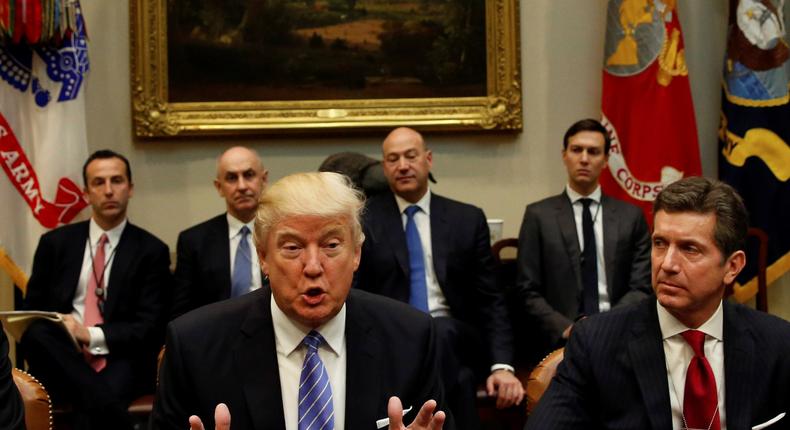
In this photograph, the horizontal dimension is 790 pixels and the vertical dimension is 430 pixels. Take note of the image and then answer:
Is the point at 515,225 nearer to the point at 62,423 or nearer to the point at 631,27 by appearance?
the point at 631,27

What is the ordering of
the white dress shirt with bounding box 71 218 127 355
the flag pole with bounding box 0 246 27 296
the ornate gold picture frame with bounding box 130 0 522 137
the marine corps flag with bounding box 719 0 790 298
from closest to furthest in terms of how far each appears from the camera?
the white dress shirt with bounding box 71 218 127 355 → the flag pole with bounding box 0 246 27 296 → the marine corps flag with bounding box 719 0 790 298 → the ornate gold picture frame with bounding box 130 0 522 137

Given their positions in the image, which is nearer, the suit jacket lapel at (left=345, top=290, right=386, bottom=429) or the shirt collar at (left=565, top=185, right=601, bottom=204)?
the suit jacket lapel at (left=345, top=290, right=386, bottom=429)

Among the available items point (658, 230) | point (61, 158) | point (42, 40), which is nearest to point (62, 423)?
point (61, 158)

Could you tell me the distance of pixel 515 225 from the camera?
21.7ft

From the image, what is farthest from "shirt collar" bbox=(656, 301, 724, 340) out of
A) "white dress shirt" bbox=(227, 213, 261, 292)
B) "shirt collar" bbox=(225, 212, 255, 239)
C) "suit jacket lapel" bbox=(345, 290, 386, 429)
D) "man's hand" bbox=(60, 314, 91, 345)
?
"man's hand" bbox=(60, 314, 91, 345)

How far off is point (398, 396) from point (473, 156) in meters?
4.08

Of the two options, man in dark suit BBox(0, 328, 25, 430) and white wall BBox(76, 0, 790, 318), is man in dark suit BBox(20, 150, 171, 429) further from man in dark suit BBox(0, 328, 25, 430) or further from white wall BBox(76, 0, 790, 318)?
man in dark suit BBox(0, 328, 25, 430)

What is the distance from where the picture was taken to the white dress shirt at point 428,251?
17.7ft

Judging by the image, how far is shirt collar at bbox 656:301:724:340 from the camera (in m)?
2.99

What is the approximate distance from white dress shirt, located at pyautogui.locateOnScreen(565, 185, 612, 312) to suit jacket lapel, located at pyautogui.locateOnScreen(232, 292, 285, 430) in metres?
3.15

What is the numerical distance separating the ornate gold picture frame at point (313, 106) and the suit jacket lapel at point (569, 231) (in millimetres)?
1058

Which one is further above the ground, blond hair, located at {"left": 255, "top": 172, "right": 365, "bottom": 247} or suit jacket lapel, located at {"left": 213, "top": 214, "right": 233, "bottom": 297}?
blond hair, located at {"left": 255, "top": 172, "right": 365, "bottom": 247}

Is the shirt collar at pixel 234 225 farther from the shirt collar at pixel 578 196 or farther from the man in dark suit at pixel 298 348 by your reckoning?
the man in dark suit at pixel 298 348

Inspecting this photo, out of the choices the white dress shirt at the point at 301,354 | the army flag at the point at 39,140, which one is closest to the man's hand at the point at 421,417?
the white dress shirt at the point at 301,354
